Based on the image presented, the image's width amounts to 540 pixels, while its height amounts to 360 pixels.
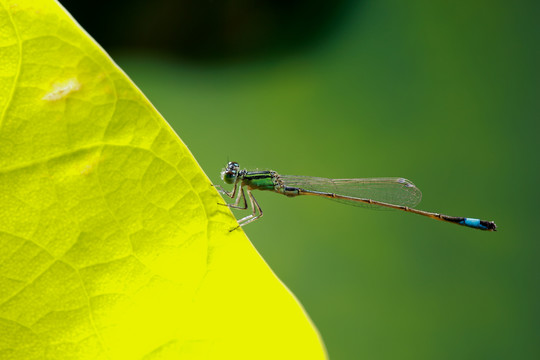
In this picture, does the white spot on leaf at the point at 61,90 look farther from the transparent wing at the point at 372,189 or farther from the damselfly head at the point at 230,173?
the transparent wing at the point at 372,189

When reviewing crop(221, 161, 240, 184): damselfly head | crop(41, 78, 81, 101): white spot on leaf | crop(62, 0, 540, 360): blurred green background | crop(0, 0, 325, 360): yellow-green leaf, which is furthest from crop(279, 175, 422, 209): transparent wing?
crop(41, 78, 81, 101): white spot on leaf

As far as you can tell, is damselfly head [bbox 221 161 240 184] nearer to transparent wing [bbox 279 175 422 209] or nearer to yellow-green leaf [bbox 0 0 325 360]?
transparent wing [bbox 279 175 422 209]

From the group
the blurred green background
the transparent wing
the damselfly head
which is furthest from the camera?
the blurred green background

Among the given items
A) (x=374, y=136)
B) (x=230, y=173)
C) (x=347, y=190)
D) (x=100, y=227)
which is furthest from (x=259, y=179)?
(x=100, y=227)

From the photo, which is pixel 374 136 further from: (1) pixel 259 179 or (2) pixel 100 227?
(2) pixel 100 227

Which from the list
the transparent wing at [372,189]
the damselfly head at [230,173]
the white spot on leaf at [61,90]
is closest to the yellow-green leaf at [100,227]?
the white spot on leaf at [61,90]

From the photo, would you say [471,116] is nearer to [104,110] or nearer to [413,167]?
[413,167]

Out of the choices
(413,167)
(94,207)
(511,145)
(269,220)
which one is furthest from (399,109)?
(94,207)
